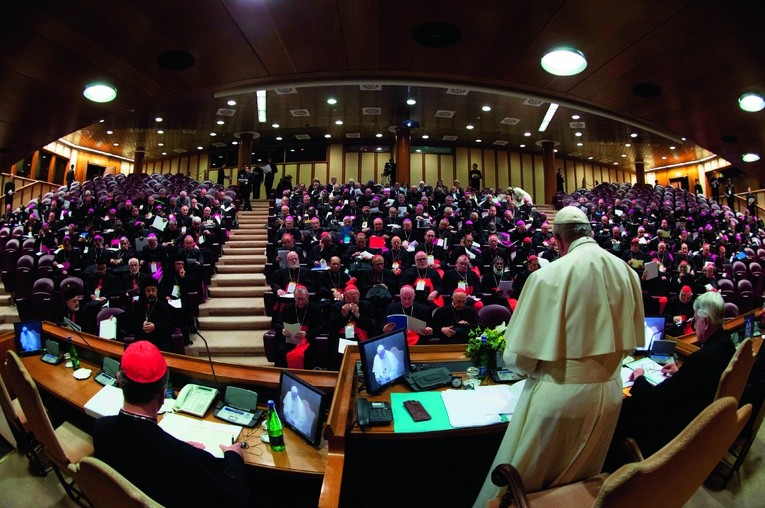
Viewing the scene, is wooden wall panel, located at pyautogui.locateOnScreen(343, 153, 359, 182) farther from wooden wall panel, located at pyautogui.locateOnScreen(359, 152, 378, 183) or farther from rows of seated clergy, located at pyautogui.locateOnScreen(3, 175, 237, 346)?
rows of seated clergy, located at pyautogui.locateOnScreen(3, 175, 237, 346)

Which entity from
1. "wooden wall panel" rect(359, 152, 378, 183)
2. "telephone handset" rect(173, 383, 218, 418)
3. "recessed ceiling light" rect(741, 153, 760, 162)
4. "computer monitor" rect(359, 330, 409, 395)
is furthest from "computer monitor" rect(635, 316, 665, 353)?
"wooden wall panel" rect(359, 152, 378, 183)

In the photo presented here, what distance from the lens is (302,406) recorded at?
2.27 m

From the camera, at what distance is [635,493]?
122cm

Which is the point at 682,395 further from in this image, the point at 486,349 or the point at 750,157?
the point at 750,157

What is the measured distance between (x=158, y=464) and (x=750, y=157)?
607 centimetres

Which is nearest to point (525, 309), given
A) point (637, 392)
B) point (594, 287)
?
point (594, 287)

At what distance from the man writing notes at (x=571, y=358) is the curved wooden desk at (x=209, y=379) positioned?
1.04 meters

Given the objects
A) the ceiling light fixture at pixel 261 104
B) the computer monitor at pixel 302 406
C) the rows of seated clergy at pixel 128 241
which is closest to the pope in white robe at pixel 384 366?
the computer monitor at pixel 302 406

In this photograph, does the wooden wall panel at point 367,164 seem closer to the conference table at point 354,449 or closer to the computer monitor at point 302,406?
the conference table at point 354,449

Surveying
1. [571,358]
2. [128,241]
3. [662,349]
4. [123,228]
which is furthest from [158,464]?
[123,228]

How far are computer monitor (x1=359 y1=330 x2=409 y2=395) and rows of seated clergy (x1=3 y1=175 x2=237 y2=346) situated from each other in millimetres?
4155

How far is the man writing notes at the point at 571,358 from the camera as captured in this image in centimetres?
170

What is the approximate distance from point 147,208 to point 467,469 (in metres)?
10.7

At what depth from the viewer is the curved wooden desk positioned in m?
2.07
